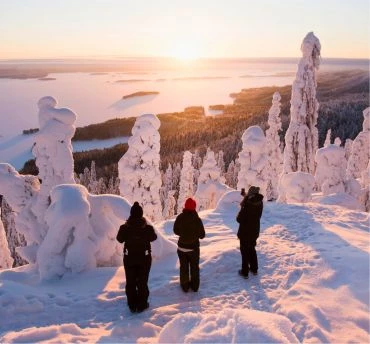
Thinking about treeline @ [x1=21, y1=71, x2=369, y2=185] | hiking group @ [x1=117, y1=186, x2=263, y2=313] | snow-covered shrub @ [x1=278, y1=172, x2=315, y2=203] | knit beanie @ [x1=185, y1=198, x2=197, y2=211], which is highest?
knit beanie @ [x1=185, y1=198, x2=197, y2=211]

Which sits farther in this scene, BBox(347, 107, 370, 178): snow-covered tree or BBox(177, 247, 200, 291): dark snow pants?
BBox(347, 107, 370, 178): snow-covered tree

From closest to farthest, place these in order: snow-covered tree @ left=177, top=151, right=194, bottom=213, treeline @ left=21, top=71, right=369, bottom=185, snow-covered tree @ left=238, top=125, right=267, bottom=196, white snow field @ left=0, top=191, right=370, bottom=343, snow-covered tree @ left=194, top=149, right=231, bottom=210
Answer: white snow field @ left=0, top=191, right=370, bottom=343 → snow-covered tree @ left=238, top=125, right=267, bottom=196 → snow-covered tree @ left=194, top=149, right=231, bottom=210 → snow-covered tree @ left=177, top=151, right=194, bottom=213 → treeline @ left=21, top=71, right=369, bottom=185

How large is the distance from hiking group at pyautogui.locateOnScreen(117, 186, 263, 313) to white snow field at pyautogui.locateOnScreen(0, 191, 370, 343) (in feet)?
0.85

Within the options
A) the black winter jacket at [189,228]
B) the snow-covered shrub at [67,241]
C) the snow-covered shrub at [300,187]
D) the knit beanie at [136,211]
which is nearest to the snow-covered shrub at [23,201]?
the snow-covered shrub at [67,241]

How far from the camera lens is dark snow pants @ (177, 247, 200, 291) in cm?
762

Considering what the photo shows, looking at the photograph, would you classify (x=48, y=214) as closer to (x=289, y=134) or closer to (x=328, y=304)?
(x=328, y=304)

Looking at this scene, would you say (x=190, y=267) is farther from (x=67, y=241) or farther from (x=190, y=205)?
(x=67, y=241)

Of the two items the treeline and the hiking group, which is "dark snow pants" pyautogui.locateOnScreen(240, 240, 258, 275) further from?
the treeline

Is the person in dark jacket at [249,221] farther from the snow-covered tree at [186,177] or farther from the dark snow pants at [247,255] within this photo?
the snow-covered tree at [186,177]

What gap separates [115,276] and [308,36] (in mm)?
25828

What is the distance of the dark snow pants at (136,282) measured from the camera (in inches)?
272

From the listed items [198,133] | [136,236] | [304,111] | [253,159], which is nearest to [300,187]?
[253,159]

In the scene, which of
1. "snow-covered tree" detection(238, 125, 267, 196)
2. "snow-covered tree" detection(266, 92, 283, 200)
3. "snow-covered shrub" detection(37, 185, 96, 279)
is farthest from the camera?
"snow-covered tree" detection(266, 92, 283, 200)

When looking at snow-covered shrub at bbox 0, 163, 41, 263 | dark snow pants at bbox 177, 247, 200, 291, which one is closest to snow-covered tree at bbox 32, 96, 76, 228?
snow-covered shrub at bbox 0, 163, 41, 263
